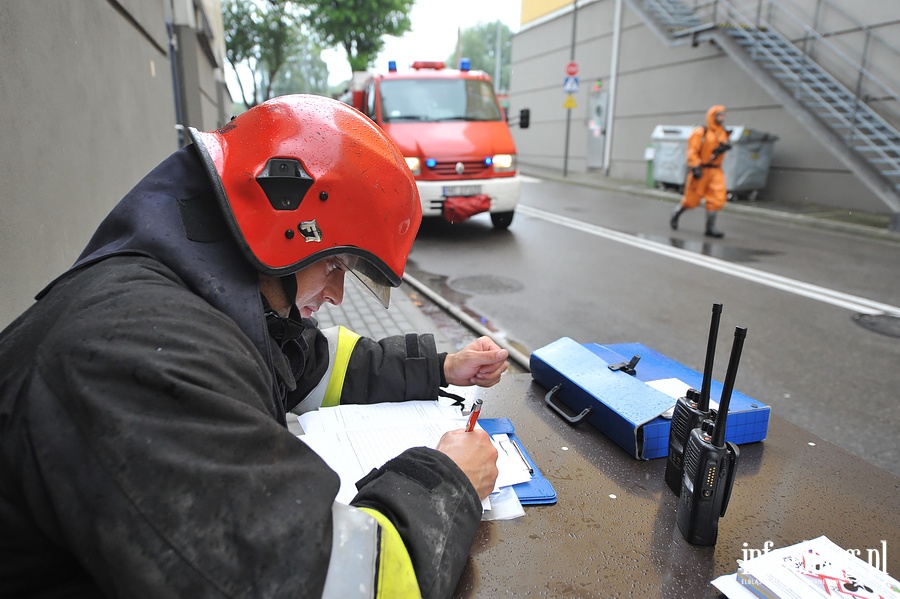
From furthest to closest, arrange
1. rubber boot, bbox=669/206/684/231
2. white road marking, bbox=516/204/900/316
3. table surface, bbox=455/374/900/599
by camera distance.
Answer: rubber boot, bbox=669/206/684/231, white road marking, bbox=516/204/900/316, table surface, bbox=455/374/900/599

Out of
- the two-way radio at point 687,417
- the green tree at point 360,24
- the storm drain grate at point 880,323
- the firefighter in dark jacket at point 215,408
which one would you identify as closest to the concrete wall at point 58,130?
the firefighter in dark jacket at point 215,408

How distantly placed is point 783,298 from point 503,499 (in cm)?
601

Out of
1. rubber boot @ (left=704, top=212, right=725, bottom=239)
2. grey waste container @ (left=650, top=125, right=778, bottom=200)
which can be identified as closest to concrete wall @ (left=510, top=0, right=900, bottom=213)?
grey waste container @ (left=650, top=125, right=778, bottom=200)

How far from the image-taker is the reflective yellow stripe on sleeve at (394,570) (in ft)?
3.17

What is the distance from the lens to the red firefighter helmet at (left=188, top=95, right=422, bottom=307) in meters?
1.16

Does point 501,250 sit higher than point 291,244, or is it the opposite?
point 291,244

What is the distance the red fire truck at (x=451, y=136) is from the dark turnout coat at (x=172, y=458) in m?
7.81

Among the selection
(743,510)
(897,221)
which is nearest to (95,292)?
(743,510)

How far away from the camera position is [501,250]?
8703mm

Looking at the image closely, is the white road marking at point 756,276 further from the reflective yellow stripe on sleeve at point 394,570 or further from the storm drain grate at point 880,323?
the reflective yellow stripe on sleeve at point 394,570

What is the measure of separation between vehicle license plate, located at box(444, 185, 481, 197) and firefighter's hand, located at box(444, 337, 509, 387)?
7.39m

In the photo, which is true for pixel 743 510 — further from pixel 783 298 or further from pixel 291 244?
pixel 783 298

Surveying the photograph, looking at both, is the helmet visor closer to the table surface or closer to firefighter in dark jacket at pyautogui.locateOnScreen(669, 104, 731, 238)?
the table surface

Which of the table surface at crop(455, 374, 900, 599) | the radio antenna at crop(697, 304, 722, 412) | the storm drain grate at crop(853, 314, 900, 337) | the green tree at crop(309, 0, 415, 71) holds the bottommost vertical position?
the storm drain grate at crop(853, 314, 900, 337)
